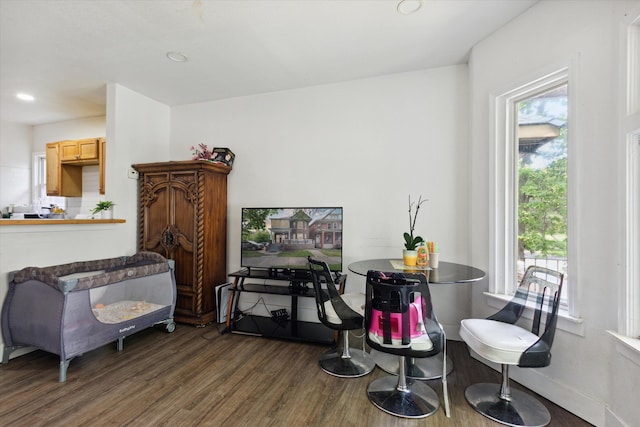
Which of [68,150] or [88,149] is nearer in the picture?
[88,149]

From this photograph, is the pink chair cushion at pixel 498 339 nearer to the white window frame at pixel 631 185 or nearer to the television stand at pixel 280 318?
the white window frame at pixel 631 185

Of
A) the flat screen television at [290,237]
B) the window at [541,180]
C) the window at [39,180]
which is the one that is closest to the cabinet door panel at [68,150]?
the window at [39,180]

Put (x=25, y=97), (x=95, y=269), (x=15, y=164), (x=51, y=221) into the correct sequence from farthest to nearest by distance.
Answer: (x=15, y=164) → (x=25, y=97) → (x=95, y=269) → (x=51, y=221)

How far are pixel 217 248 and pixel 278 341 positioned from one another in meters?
1.33

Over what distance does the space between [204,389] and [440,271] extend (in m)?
1.97

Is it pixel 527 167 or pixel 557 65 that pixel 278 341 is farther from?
pixel 557 65

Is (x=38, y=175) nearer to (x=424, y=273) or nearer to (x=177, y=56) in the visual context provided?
(x=177, y=56)

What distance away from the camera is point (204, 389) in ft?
6.74

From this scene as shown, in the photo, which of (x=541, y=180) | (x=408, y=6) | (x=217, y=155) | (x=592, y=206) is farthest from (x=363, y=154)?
(x=592, y=206)

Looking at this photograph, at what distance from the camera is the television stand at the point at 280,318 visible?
9.44 ft

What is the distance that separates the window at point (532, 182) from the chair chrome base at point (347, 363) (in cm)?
122

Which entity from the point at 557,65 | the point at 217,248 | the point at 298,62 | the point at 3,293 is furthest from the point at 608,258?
the point at 3,293

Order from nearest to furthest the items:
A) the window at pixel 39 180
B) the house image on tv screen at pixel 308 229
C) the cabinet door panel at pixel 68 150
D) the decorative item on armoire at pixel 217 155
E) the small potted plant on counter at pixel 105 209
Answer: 1. the house image on tv screen at pixel 308 229
2. the small potted plant on counter at pixel 105 209
3. the decorative item on armoire at pixel 217 155
4. the cabinet door panel at pixel 68 150
5. the window at pixel 39 180

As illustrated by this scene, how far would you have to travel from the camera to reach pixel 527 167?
2307 mm
